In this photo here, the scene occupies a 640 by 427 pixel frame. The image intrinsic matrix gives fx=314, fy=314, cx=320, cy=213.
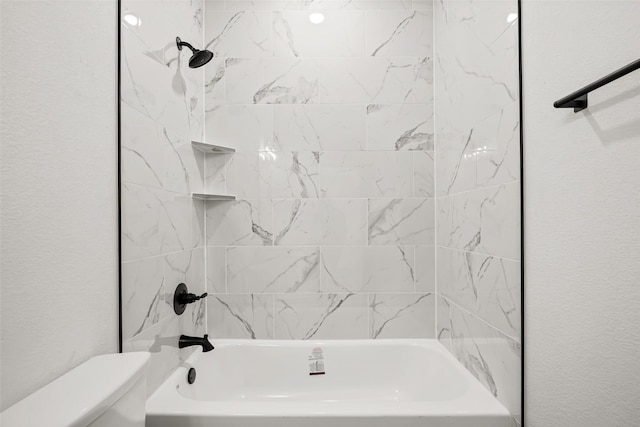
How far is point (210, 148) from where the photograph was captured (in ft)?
5.69

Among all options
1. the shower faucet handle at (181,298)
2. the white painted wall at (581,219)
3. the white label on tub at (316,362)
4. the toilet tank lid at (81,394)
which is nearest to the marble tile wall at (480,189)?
the white painted wall at (581,219)

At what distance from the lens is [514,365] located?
40.6 inches

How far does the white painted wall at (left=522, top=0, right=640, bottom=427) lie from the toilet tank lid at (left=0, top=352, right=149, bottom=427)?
3.56 feet

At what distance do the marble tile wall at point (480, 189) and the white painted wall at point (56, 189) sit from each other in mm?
1304

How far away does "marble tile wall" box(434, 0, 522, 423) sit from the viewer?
1.05m

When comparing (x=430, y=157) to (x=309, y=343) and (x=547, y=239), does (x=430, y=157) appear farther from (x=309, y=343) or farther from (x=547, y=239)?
(x=309, y=343)

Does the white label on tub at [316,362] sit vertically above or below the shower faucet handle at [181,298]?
below

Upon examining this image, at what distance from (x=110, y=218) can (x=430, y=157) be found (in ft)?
5.20

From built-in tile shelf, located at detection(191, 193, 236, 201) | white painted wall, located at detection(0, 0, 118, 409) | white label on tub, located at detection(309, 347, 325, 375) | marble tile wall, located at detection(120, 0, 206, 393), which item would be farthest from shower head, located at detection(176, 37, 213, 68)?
white label on tub, located at detection(309, 347, 325, 375)

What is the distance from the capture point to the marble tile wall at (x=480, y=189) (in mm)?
1048

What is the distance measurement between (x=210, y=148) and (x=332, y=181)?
0.70 m

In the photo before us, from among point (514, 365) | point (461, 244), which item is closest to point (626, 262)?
point (514, 365)

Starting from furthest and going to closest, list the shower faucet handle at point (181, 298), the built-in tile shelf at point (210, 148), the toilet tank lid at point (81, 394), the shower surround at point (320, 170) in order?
the shower surround at point (320, 170) → the built-in tile shelf at point (210, 148) → the shower faucet handle at point (181, 298) → the toilet tank lid at point (81, 394)

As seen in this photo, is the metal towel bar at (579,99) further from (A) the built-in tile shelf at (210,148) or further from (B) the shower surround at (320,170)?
(A) the built-in tile shelf at (210,148)
